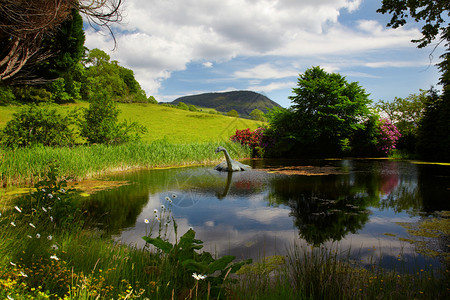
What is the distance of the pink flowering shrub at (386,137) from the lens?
20.2 metres

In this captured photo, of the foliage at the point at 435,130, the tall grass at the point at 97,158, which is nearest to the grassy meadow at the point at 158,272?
the tall grass at the point at 97,158

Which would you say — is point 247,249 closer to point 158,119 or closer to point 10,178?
point 10,178

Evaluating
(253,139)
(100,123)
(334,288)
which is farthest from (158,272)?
(253,139)

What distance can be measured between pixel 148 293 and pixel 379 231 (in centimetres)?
417

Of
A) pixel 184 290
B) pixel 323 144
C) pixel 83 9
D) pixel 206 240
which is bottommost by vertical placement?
pixel 206 240

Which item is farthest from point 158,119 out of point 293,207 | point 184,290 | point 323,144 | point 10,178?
point 184,290

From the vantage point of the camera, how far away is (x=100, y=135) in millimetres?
14055

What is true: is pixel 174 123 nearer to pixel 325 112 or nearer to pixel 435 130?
pixel 325 112

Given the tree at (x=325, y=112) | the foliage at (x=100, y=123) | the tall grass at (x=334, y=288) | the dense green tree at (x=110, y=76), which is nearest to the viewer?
the tall grass at (x=334, y=288)

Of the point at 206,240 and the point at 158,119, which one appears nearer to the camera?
the point at 206,240

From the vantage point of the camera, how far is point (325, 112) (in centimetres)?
1955

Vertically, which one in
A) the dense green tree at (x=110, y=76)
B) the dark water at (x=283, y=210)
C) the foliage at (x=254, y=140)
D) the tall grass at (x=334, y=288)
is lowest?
the dark water at (x=283, y=210)

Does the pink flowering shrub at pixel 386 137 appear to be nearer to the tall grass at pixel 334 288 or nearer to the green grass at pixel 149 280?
the green grass at pixel 149 280

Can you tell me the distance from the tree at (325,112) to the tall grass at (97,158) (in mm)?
4672
